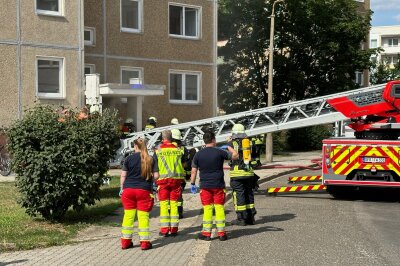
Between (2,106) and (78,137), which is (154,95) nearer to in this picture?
(2,106)

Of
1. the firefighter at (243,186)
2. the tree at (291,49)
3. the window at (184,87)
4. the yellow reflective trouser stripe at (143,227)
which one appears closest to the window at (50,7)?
the window at (184,87)

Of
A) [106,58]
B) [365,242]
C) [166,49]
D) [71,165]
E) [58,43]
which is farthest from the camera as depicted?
[166,49]

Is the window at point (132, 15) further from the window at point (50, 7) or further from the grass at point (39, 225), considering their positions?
the grass at point (39, 225)

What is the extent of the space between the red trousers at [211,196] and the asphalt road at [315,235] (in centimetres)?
60

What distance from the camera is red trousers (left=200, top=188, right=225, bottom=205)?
31.3 ft

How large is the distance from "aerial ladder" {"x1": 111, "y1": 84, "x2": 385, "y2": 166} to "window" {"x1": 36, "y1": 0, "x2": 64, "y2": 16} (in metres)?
5.28

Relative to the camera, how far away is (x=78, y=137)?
1030cm

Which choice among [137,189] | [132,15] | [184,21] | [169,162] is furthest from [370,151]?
[184,21]

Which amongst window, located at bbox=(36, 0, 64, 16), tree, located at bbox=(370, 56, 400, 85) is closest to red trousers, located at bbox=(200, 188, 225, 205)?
window, located at bbox=(36, 0, 64, 16)

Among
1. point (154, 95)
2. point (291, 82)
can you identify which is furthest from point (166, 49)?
point (291, 82)

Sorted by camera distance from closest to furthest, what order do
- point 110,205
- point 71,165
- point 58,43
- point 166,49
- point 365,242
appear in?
point 365,242
point 71,165
point 110,205
point 58,43
point 166,49

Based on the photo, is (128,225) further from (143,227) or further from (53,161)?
(53,161)

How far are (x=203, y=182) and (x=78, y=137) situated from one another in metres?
2.25

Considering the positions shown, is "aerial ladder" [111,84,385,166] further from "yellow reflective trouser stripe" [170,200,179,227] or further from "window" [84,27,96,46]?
"yellow reflective trouser stripe" [170,200,179,227]
